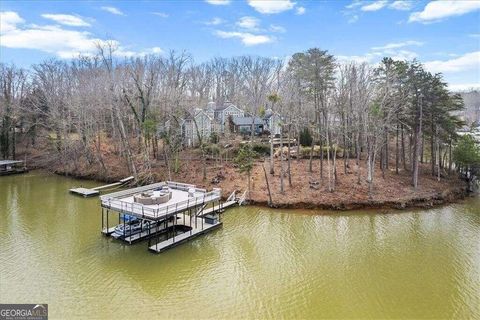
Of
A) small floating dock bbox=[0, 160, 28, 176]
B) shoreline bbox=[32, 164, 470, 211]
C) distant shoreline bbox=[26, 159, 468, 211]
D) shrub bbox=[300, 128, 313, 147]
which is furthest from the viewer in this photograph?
shrub bbox=[300, 128, 313, 147]

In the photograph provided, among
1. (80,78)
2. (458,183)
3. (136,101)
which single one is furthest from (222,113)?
(458,183)

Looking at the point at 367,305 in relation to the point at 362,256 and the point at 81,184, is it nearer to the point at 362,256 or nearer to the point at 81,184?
the point at 362,256

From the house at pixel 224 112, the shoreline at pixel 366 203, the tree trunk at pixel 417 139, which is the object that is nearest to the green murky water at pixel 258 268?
the shoreline at pixel 366 203

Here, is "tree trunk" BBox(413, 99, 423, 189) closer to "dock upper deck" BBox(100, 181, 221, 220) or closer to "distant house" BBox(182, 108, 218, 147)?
"dock upper deck" BBox(100, 181, 221, 220)

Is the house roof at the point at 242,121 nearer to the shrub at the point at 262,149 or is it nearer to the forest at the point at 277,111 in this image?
the forest at the point at 277,111

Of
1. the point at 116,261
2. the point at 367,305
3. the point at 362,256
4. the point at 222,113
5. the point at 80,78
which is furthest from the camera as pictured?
the point at 222,113

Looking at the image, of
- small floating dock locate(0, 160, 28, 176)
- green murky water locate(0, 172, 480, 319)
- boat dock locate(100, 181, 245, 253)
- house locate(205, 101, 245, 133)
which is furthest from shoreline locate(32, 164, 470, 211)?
small floating dock locate(0, 160, 28, 176)
